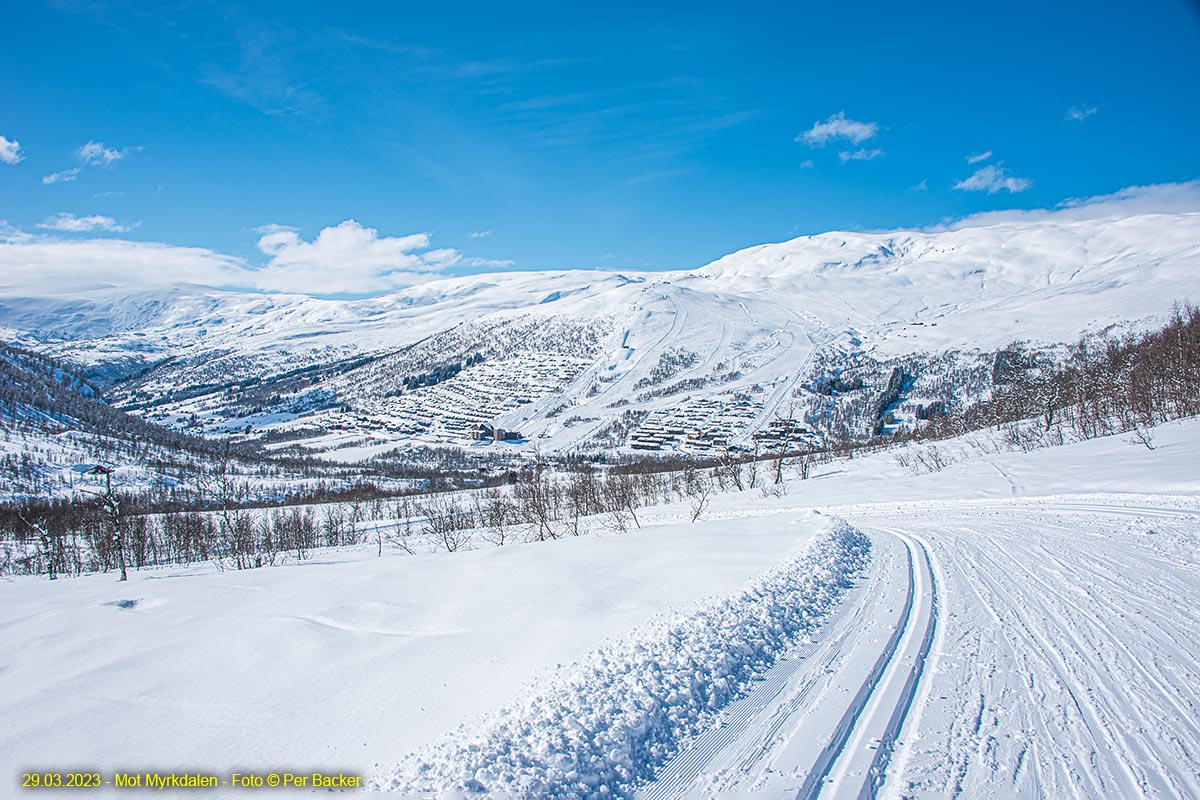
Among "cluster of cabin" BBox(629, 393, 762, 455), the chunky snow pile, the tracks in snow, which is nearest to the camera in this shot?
the chunky snow pile

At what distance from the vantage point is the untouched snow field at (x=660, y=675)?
4.49 meters

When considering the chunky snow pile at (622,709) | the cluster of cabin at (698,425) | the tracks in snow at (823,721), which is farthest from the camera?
the cluster of cabin at (698,425)

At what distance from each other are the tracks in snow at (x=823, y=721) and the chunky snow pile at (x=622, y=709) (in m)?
0.24

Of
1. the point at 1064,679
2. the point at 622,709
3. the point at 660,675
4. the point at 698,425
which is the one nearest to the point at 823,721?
the point at 660,675

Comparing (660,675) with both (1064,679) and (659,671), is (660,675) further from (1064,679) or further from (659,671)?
(1064,679)

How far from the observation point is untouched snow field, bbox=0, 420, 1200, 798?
14.7 feet

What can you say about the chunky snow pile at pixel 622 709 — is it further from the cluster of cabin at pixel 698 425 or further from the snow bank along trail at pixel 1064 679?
the cluster of cabin at pixel 698 425

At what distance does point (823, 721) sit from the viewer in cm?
521

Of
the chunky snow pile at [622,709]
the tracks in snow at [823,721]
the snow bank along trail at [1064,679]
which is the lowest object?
the snow bank along trail at [1064,679]

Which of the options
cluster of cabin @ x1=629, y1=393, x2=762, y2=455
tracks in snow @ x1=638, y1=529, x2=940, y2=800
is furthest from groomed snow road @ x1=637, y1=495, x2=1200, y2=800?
cluster of cabin @ x1=629, y1=393, x2=762, y2=455

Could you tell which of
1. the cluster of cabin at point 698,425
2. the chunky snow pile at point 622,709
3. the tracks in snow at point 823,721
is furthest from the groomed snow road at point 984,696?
the cluster of cabin at point 698,425

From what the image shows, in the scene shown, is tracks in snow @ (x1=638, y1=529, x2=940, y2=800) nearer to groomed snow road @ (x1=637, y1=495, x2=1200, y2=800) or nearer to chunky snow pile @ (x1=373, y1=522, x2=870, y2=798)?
groomed snow road @ (x1=637, y1=495, x2=1200, y2=800)

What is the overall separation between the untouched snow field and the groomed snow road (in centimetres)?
3

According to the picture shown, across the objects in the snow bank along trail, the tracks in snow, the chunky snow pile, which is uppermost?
the chunky snow pile
